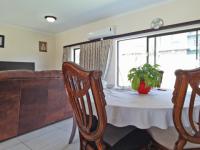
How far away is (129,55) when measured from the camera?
4.27 m

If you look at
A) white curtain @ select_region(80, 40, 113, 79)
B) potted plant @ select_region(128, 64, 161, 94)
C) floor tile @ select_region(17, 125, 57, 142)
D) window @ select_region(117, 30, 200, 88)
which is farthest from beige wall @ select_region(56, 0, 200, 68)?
floor tile @ select_region(17, 125, 57, 142)

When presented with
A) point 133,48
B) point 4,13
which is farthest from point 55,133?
point 4,13

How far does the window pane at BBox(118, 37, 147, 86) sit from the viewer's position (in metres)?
3.96

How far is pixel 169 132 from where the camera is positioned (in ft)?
4.05

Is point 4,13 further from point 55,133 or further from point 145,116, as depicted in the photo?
point 145,116

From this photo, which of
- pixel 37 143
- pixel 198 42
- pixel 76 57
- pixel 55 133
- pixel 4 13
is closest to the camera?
pixel 37 143

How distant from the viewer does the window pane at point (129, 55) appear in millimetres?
3961

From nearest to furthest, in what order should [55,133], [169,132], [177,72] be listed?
1. [177,72]
2. [169,132]
3. [55,133]

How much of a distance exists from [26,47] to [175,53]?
462 cm

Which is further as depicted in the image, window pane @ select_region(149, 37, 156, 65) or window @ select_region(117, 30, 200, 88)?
window pane @ select_region(149, 37, 156, 65)

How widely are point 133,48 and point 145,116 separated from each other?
3.27 m

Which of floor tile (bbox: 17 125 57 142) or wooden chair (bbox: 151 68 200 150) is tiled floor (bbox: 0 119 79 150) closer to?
floor tile (bbox: 17 125 57 142)

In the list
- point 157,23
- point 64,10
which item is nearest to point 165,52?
point 157,23

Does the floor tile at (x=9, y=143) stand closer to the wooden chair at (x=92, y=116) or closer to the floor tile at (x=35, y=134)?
the floor tile at (x=35, y=134)
